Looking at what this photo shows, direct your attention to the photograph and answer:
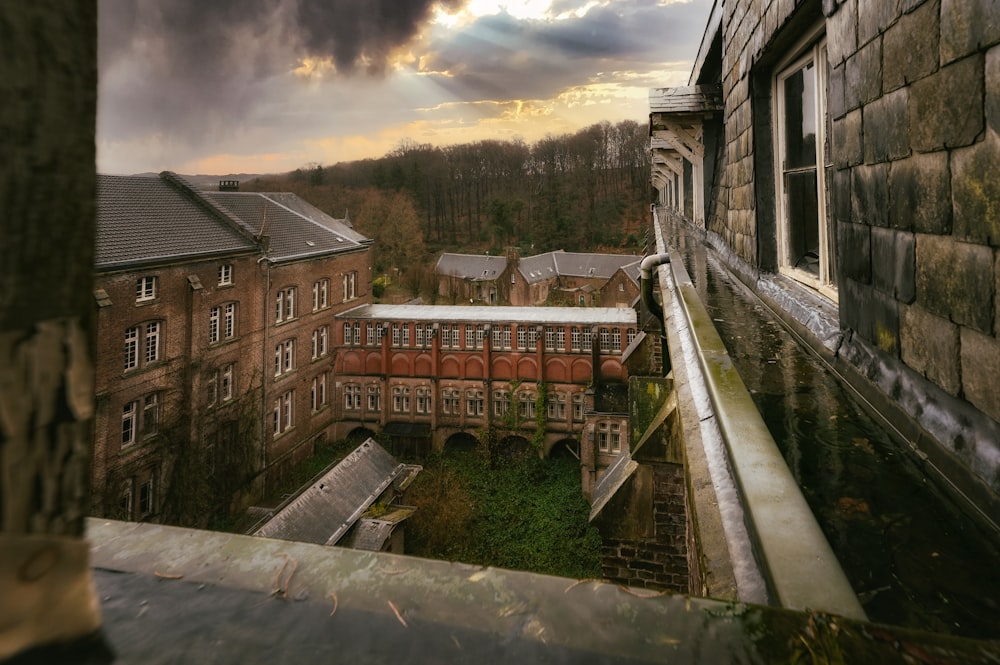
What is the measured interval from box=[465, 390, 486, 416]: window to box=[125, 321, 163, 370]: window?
47.3ft

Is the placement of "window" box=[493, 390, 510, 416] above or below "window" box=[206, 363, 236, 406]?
below

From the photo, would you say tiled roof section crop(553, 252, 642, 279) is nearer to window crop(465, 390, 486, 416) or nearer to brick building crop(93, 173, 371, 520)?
window crop(465, 390, 486, 416)

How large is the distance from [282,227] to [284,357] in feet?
23.0

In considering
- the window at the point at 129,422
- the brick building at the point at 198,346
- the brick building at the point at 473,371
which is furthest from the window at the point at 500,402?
the window at the point at 129,422

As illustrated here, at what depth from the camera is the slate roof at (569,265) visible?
1859 inches

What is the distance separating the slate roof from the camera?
155 ft

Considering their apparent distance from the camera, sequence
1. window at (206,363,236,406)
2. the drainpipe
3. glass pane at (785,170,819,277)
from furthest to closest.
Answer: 1. window at (206,363,236,406)
2. the drainpipe
3. glass pane at (785,170,819,277)

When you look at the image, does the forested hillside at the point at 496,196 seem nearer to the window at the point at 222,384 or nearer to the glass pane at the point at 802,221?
the window at the point at 222,384

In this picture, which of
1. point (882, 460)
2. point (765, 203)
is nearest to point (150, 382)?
point (765, 203)

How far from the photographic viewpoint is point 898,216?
5.88 ft

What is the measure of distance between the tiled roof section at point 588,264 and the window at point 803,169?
142ft

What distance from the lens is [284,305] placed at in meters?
25.4

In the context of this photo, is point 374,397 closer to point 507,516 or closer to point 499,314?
point 499,314

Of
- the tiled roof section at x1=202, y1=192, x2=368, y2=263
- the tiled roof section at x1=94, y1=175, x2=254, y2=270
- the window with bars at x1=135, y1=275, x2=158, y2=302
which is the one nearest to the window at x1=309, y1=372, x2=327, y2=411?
the tiled roof section at x1=202, y1=192, x2=368, y2=263
